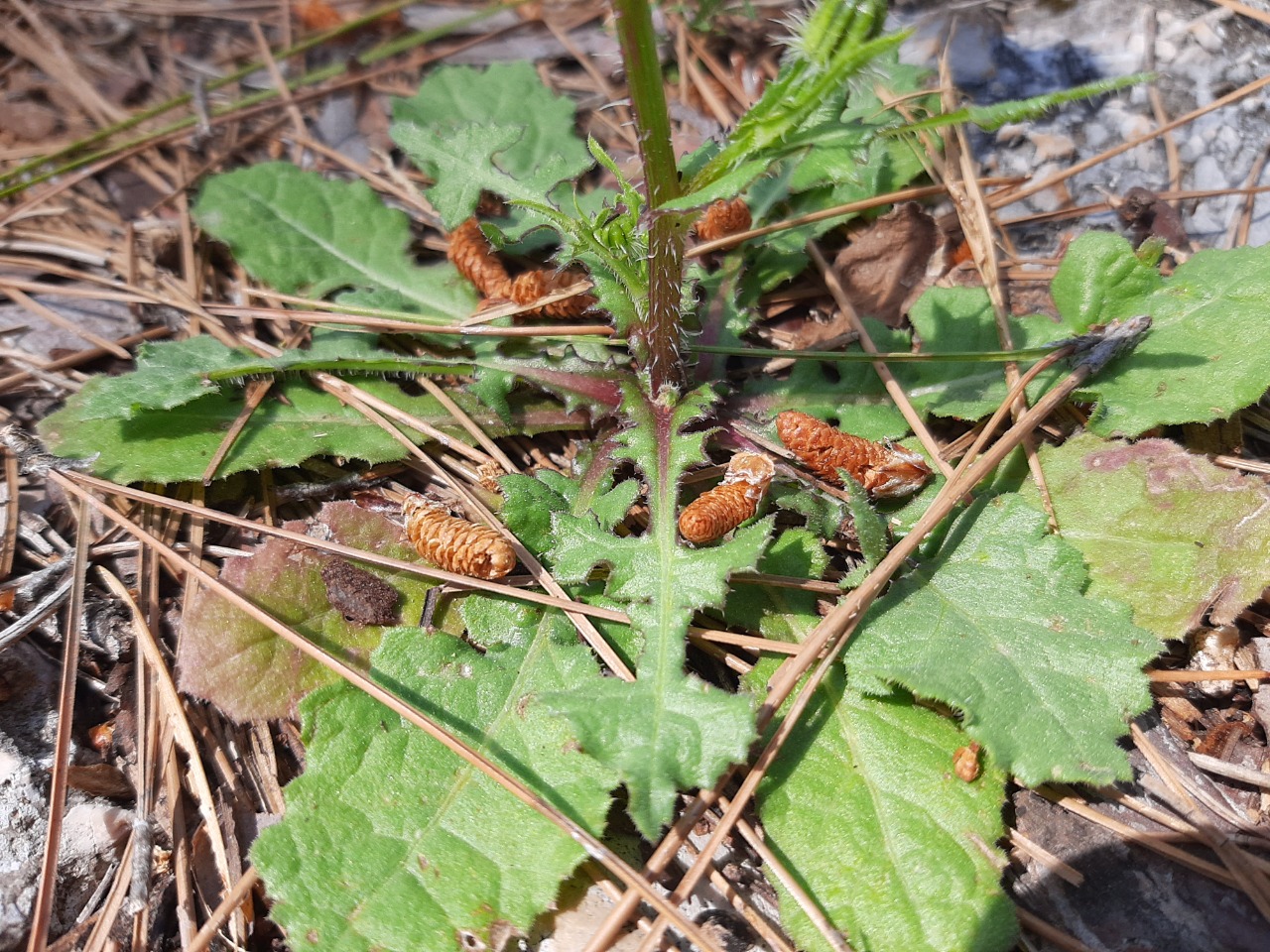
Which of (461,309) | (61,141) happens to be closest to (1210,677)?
(461,309)

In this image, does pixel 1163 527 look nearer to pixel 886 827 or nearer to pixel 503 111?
pixel 886 827

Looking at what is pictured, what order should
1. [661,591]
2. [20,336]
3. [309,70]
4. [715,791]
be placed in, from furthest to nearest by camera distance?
[309,70] < [20,336] < [661,591] < [715,791]

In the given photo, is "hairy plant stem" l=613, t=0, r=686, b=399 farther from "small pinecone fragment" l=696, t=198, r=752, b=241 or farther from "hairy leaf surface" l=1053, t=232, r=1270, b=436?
"hairy leaf surface" l=1053, t=232, r=1270, b=436

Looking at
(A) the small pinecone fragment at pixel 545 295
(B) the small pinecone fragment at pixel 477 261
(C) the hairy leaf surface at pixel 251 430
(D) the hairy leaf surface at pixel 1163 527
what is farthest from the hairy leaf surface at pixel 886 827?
(B) the small pinecone fragment at pixel 477 261

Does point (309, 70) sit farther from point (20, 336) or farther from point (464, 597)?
point (464, 597)

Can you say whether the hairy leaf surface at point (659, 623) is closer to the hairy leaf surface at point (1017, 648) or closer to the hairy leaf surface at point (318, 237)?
the hairy leaf surface at point (1017, 648)

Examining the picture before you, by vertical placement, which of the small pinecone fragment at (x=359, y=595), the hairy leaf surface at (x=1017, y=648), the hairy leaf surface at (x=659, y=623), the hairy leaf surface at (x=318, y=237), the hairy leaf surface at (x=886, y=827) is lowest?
the hairy leaf surface at (x=886, y=827)

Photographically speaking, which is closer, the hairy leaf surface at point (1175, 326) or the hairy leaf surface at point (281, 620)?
the hairy leaf surface at point (281, 620)

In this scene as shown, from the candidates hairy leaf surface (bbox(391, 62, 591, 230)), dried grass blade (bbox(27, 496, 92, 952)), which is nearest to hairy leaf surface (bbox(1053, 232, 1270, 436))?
hairy leaf surface (bbox(391, 62, 591, 230))

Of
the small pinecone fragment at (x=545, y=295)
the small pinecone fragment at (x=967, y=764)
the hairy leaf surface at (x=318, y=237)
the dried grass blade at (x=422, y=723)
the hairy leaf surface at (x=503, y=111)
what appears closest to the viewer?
the dried grass blade at (x=422, y=723)
